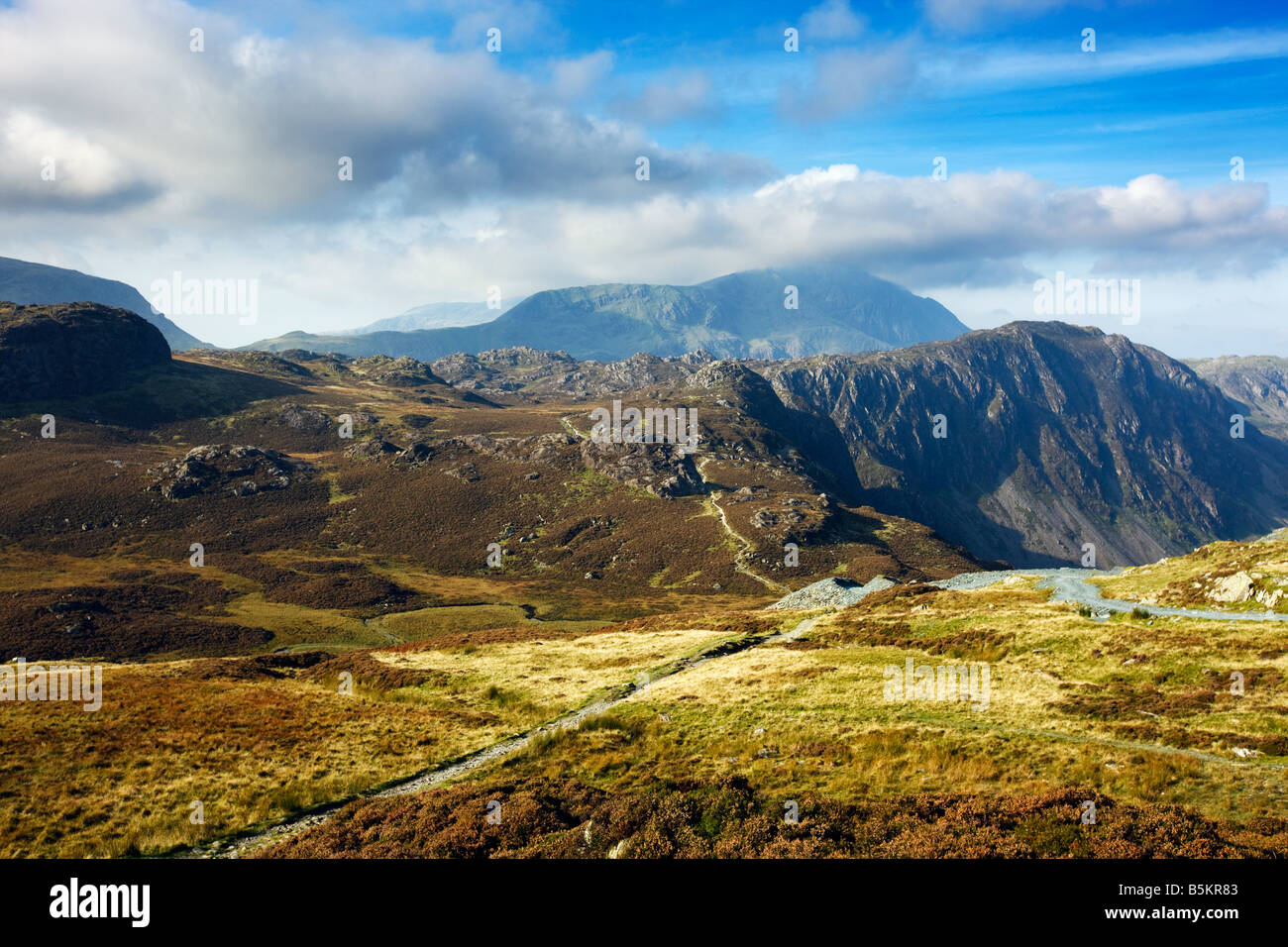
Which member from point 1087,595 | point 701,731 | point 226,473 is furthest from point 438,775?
point 226,473

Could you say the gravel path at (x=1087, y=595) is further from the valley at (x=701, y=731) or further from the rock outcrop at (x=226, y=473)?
the rock outcrop at (x=226, y=473)

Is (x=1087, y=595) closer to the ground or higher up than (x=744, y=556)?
higher up

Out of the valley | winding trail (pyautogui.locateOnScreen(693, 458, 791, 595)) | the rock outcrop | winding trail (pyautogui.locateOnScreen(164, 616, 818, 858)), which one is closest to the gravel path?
the valley

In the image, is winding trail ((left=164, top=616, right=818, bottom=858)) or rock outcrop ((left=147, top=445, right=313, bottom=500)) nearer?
winding trail ((left=164, top=616, right=818, bottom=858))

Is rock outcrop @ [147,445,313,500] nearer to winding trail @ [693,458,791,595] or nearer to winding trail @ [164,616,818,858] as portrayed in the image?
winding trail @ [693,458,791,595]

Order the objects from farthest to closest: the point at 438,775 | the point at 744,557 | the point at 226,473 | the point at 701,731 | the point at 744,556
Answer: the point at 226,473
the point at 744,556
the point at 744,557
the point at 701,731
the point at 438,775

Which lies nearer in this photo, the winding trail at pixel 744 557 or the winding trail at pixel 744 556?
the winding trail at pixel 744 557

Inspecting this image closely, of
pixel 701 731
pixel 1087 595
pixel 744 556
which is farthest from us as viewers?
pixel 744 556

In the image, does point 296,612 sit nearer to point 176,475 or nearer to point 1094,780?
point 176,475

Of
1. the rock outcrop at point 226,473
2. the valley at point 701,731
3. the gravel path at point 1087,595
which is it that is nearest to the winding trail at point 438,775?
the valley at point 701,731

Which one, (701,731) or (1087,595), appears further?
(1087,595)

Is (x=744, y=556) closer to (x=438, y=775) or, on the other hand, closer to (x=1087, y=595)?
(x=1087, y=595)

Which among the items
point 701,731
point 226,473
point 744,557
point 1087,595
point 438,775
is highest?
point 226,473
